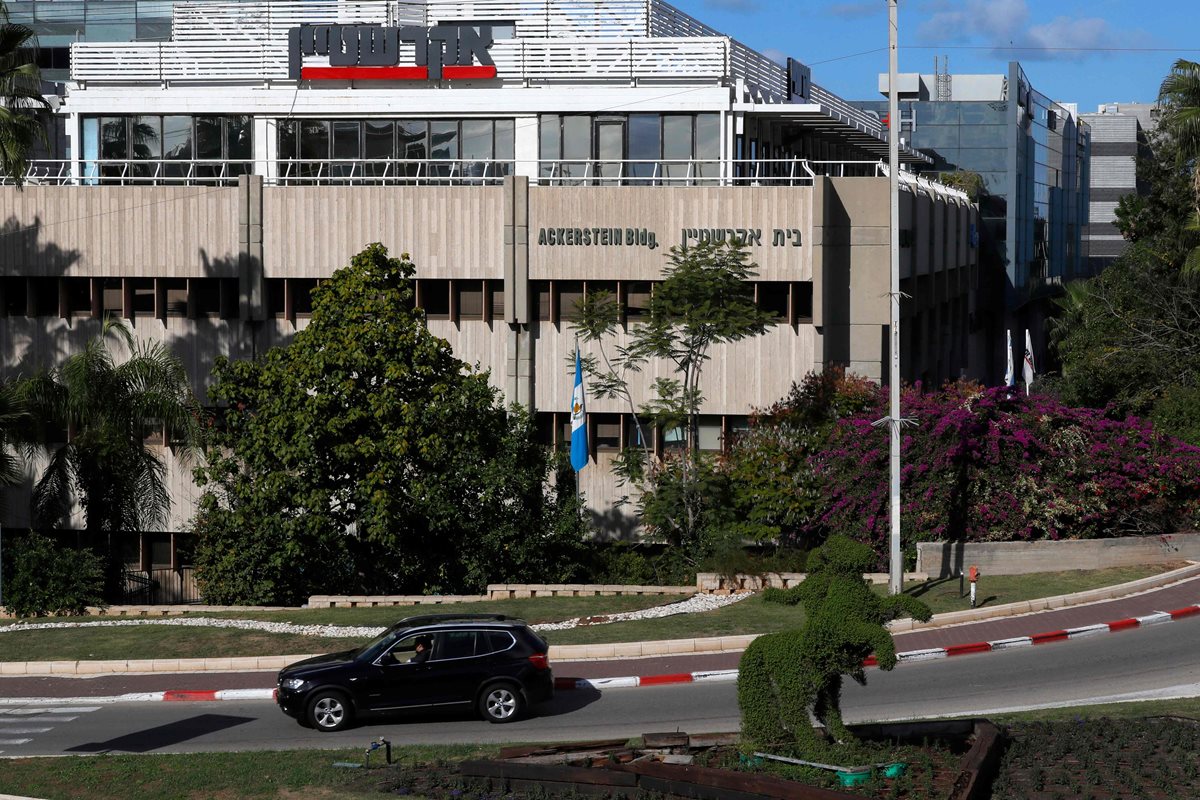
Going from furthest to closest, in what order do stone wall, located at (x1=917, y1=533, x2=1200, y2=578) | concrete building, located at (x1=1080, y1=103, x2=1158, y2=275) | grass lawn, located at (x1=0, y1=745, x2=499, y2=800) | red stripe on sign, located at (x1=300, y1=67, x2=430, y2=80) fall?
concrete building, located at (x1=1080, y1=103, x2=1158, y2=275)
red stripe on sign, located at (x1=300, y1=67, x2=430, y2=80)
stone wall, located at (x1=917, y1=533, x2=1200, y2=578)
grass lawn, located at (x1=0, y1=745, x2=499, y2=800)

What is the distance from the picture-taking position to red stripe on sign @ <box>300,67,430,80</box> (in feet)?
149

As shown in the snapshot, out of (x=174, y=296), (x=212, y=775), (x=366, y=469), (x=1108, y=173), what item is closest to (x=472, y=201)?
(x=174, y=296)

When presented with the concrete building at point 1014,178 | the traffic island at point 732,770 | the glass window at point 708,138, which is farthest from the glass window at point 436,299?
the concrete building at point 1014,178

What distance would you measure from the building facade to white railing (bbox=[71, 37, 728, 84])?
7 cm

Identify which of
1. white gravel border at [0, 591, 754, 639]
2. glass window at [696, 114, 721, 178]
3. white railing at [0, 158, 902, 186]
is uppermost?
glass window at [696, 114, 721, 178]

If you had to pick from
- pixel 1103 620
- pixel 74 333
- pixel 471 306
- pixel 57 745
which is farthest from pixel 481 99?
pixel 57 745

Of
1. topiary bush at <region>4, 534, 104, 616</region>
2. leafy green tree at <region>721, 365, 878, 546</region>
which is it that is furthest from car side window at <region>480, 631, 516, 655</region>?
topiary bush at <region>4, 534, 104, 616</region>

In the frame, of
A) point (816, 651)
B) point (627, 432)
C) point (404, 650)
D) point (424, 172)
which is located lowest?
point (404, 650)

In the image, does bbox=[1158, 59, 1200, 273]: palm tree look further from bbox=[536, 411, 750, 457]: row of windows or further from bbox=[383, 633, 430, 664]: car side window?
bbox=[383, 633, 430, 664]: car side window

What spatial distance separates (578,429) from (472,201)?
774 centimetres

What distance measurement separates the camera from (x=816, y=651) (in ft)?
50.4

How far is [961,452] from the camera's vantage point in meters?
31.6

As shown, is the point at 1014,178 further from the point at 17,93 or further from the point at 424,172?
the point at 17,93

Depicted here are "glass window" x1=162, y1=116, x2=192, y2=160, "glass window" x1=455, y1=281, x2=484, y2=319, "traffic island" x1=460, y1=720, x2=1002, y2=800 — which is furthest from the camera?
"glass window" x1=162, y1=116, x2=192, y2=160
